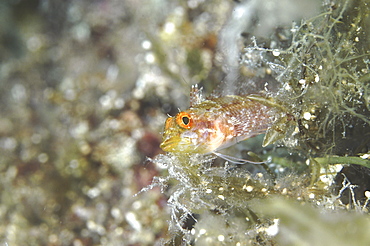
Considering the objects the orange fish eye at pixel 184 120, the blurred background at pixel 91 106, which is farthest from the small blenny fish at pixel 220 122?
the blurred background at pixel 91 106

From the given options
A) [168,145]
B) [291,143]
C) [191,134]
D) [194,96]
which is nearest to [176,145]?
[168,145]

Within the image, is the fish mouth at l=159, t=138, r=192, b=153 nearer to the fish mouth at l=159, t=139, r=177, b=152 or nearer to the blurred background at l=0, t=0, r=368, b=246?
the fish mouth at l=159, t=139, r=177, b=152

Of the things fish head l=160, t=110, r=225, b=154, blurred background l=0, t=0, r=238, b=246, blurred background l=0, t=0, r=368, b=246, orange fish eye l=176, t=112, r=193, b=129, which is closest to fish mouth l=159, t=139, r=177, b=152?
fish head l=160, t=110, r=225, b=154

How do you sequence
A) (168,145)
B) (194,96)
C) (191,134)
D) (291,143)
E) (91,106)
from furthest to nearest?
(91,106), (194,96), (291,143), (191,134), (168,145)

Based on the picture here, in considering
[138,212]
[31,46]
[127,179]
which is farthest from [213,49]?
[31,46]

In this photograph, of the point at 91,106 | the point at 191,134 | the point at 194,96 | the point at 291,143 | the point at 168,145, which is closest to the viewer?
the point at 168,145

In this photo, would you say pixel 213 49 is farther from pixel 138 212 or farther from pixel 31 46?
pixel 31 46

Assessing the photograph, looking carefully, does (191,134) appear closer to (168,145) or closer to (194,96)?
(168,145)

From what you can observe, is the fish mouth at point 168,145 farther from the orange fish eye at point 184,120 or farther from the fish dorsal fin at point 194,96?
the fish dorsal fin at point 194,96
